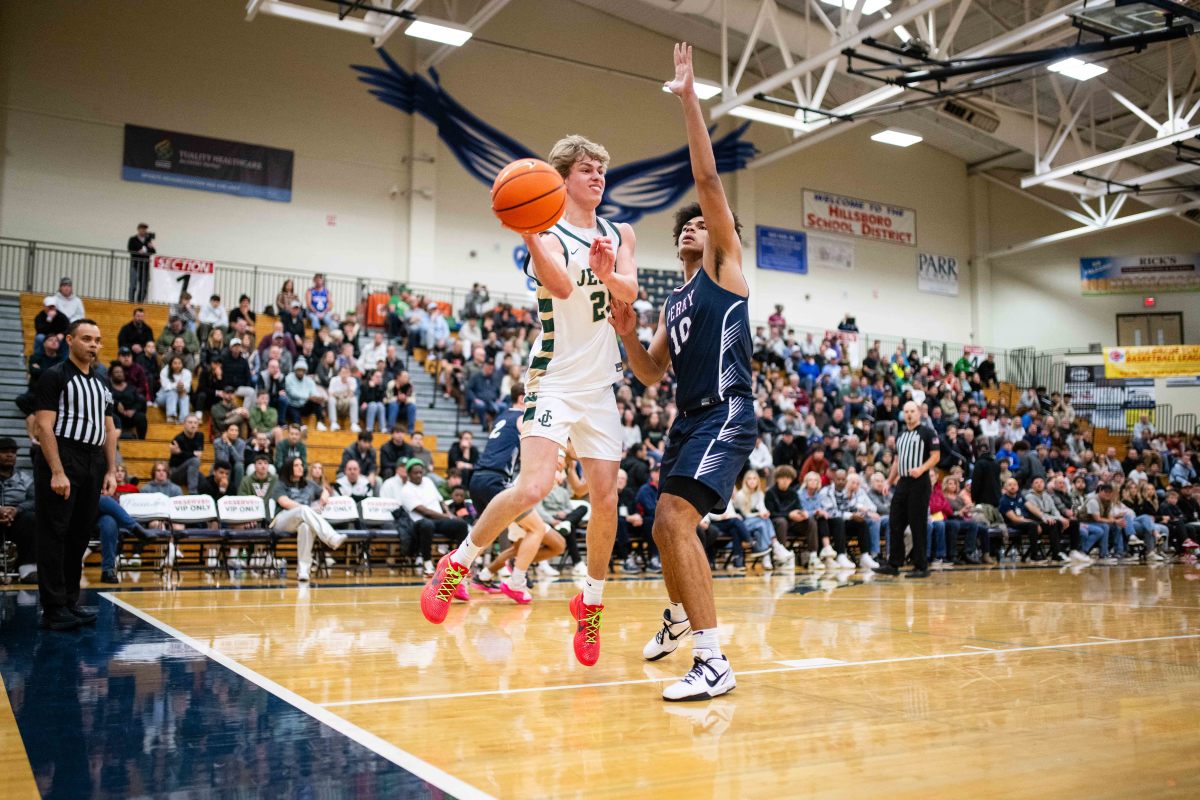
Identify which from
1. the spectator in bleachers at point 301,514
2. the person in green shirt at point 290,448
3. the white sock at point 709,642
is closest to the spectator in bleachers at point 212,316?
the person in green shirt at point 290,448

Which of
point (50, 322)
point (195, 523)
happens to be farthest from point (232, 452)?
point (50, 322)

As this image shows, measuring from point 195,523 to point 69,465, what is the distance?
5.56m

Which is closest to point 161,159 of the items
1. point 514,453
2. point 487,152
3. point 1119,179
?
point 487,152

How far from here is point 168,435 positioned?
13.4 meters

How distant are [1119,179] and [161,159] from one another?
22715 mm

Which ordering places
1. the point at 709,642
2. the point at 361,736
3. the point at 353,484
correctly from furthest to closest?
the point at 353,484 → the point at 709,642 → the point at 361,736

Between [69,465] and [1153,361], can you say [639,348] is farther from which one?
[1153,361]

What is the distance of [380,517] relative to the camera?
36.5 feet

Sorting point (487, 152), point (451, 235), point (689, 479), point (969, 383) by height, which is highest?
point (487, 152)

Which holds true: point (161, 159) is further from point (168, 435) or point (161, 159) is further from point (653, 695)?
point (653, 695)

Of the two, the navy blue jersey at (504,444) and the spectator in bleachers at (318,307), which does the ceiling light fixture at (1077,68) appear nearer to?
the spectator in bleachers at (318,307)

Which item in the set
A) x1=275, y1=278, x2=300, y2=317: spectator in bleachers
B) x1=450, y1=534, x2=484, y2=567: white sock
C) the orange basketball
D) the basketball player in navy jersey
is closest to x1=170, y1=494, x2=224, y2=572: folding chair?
x1=275, y1=278, x2=300, y2=317: spectator in bleachers

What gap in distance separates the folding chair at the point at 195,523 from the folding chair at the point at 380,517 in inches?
60.3

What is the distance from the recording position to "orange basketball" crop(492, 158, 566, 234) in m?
3.94
